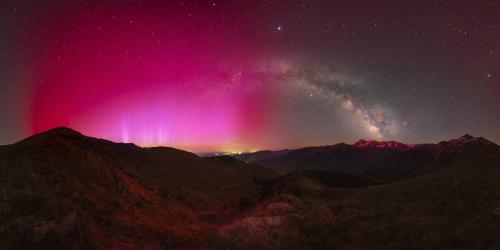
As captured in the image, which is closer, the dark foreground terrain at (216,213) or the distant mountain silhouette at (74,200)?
the dark foreground terrain at (216,213)

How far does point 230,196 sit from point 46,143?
45364 mm

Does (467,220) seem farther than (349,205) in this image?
No

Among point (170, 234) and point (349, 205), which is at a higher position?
point (349, 205)

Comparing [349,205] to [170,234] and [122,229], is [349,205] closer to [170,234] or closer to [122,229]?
[170,234]

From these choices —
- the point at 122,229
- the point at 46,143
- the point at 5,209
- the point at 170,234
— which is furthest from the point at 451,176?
the point at 46,143

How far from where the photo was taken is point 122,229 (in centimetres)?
4525

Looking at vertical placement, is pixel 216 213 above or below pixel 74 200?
below

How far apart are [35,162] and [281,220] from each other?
3294cm

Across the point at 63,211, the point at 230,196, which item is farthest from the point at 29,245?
the point at 230,196

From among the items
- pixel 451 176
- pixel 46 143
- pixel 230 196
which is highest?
pixel 46 143

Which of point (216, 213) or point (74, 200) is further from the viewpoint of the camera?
point (216, 213)

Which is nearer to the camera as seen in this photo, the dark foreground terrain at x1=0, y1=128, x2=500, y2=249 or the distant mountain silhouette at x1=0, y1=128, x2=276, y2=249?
the dark foreground terrain at x1=0, y1=128, x2=500, y2=249

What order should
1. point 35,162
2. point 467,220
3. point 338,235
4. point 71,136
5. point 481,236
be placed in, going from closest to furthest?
point 481,236, point 467,220, point 338,235, point 35,162, point 71,136

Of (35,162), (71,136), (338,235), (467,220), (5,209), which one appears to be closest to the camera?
(467,220)
